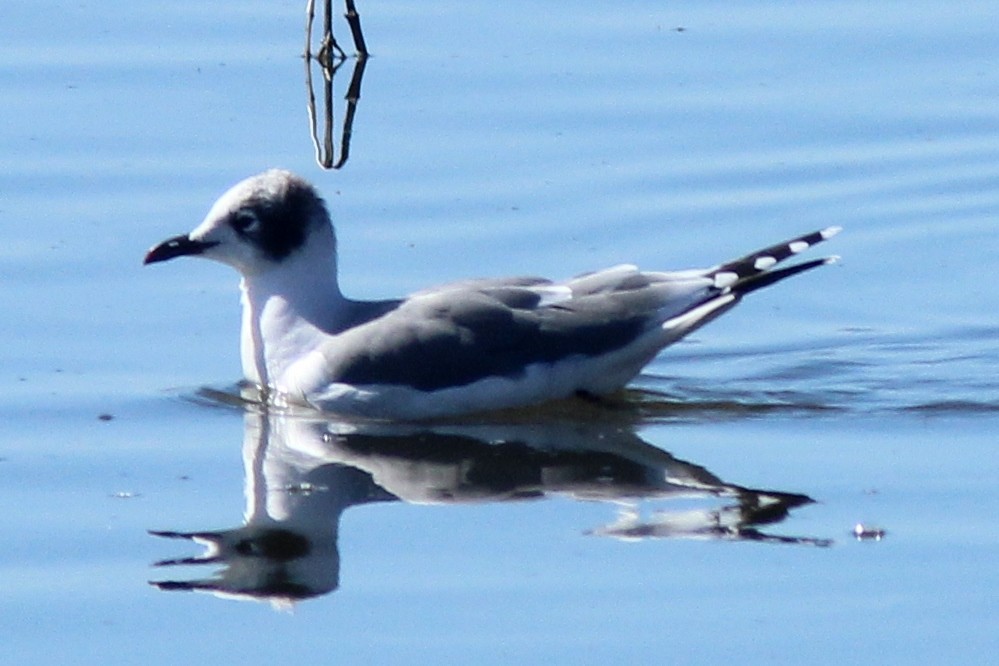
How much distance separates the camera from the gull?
9555 millimetres

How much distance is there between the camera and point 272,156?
40.2 feet

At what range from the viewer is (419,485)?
28.8 ft

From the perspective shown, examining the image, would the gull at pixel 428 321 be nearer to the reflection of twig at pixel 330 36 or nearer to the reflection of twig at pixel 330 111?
the reflection of twig at pixel 330 111

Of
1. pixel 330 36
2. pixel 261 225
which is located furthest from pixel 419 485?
pixel 330 36

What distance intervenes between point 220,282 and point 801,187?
297 centimetres

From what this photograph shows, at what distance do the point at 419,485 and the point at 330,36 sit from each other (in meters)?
5.88

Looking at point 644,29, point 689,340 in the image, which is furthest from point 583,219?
point 644,29

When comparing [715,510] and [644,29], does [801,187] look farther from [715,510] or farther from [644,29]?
[715,510]

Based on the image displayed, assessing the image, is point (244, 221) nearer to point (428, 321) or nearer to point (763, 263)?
point (428, 321)

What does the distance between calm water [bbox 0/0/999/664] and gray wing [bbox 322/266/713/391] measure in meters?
0.25

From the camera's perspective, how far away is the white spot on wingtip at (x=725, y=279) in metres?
9.73

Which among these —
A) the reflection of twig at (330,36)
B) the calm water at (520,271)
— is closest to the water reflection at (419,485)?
the calm water at (520,271)

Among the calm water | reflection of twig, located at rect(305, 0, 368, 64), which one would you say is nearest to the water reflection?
the calm water

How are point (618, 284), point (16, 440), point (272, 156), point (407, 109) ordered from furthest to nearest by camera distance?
point (407, 109)
point (272, 156)
point (618, 284)
point (16, 440)
